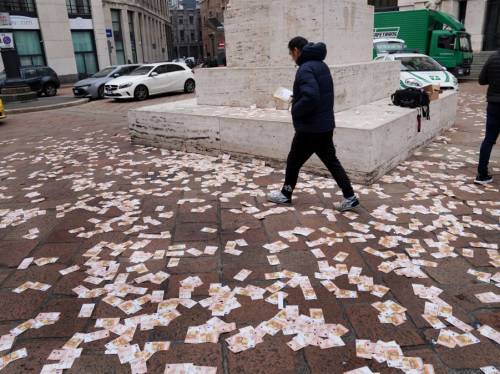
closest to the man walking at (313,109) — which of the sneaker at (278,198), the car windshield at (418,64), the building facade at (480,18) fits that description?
the sneaker at (278,198)

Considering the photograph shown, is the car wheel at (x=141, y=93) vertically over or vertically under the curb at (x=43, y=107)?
over

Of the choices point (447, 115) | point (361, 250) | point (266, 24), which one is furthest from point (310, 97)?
point (447, 115)

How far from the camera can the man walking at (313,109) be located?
3996 millimetres

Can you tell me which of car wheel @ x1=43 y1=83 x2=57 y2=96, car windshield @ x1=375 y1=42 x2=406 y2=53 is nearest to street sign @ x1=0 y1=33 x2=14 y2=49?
car wheel @ x1=43 y1=83 x2=57 y2=96

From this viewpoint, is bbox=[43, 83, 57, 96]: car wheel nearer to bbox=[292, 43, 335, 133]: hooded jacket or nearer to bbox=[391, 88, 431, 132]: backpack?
bbox=[391, 88, 431, 132]: backpack

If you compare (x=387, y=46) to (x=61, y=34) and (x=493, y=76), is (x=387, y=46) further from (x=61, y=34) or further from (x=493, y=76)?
(x=61, y=34)

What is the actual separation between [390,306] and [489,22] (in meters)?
30.7

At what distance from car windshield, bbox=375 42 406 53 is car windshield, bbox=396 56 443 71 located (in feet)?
17.0

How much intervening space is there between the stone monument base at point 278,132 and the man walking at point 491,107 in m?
1.13

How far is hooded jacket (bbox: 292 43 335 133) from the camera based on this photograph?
3.97 metres

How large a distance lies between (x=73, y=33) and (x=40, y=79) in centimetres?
1350

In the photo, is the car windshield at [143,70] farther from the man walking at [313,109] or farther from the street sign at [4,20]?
the man walking at [313,109]

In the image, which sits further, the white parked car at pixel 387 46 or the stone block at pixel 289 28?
the white parked car at pixel 387 46

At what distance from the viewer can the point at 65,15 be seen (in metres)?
30.1
